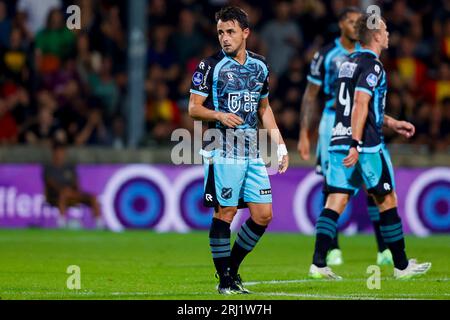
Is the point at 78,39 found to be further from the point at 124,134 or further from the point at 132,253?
the point at 132,253

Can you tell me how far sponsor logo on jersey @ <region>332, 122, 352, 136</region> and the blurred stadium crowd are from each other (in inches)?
273

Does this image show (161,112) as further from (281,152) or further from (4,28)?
(281,152)

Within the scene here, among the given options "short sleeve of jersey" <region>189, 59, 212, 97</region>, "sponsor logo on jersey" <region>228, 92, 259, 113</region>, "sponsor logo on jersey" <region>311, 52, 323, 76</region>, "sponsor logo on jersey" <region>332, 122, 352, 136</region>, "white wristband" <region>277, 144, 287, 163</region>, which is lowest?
"white wristband" <region>277, 144, 287, 163</region>

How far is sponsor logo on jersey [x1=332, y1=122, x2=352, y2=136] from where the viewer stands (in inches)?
420

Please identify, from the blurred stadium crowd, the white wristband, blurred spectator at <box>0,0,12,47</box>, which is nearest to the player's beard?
the white wristband

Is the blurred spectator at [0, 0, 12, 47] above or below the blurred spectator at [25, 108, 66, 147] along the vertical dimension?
above

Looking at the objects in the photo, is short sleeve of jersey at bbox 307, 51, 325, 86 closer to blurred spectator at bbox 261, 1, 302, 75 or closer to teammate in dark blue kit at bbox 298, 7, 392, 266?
teammate in dark blue kit at bbox 298, 7, 392, 266

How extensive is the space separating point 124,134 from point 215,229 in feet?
31.5

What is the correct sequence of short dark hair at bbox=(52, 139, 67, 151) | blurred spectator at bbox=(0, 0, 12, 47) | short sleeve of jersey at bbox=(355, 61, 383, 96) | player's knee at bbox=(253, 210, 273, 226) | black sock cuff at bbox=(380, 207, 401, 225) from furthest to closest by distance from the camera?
blurred spectator at bbox=(0, 0, 12, 47), short dark hair at bbox=(52, 139, 67, 151), black sock cuff at bbox=(380, 207, 401, 225), short sleeve of jersey at bbox=(355, 61, 383, 96), player's knee at bbox=(253, 210, 273, 226)

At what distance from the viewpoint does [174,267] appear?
38.1ft

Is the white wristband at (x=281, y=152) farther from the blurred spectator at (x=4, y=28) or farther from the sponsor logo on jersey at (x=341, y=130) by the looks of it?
the blurred spectator at (x=4, y=28)

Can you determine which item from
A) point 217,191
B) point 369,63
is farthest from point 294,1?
point 217,191

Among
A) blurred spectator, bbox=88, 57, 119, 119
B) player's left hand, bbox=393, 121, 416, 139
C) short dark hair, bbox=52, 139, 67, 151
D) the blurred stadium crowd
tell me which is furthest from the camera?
blurred spectator, bbox=88, 57, 119, 119

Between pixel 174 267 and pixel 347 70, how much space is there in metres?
2.76
